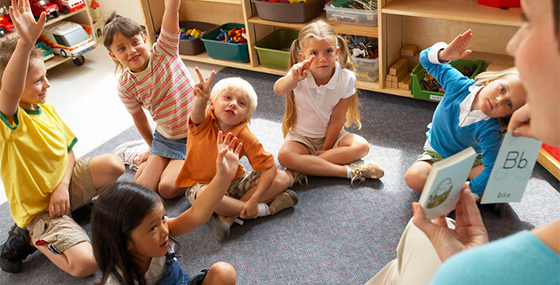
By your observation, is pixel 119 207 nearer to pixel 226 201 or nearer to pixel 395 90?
pixel 226 201

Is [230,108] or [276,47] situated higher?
[230,108]

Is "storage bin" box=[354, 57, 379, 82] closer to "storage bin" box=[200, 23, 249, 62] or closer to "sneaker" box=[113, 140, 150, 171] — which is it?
"storage bin" box=[200, 23, 249, 62]

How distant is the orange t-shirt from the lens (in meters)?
1.80

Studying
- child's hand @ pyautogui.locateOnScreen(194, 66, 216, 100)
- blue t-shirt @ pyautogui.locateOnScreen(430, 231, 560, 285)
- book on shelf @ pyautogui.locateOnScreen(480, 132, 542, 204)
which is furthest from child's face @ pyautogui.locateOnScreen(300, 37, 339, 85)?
blue t-shirt @ pyautogui.locateOnScreen(430, 231, 560, 285)

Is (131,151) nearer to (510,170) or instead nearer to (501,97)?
(501,97)

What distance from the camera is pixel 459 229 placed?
34.9 inches

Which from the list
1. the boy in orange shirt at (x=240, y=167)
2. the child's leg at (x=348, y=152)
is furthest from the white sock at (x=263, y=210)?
the child's leg at (x=348, y=152)

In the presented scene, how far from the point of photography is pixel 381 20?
2.39 m

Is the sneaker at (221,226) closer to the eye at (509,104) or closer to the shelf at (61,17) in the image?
the eye at (509,104)

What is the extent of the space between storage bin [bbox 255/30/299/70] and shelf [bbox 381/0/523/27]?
0.69 meters

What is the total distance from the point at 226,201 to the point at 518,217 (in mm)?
1040

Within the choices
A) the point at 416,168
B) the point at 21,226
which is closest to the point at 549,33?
the point at 416,168

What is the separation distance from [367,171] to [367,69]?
2.64 feet

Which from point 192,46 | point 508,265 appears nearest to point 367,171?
point 508,265
